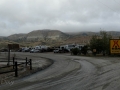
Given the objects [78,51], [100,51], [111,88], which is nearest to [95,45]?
[100,51]

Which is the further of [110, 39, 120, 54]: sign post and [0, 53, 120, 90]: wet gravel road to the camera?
[110, 39, 120, 54]: sign post

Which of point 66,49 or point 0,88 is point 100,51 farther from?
point 0,88

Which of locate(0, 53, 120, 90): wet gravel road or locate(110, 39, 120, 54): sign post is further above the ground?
locate(110, 39, 120, 54): sign post

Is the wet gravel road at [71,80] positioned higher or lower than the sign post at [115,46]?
lower

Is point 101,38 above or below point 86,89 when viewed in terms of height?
above

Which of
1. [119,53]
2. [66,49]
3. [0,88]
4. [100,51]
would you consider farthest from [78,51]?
[0,88]

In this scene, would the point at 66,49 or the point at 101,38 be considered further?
the point at 66,49

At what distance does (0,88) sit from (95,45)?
40.5 m

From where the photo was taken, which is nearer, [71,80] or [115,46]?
[71,80]

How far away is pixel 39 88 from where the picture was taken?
1176 cm

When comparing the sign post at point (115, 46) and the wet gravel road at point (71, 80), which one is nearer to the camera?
the wet gravel road at point (71, 80)

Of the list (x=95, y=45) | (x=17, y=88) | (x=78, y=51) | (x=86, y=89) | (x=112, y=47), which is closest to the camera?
(x=86, y=89)

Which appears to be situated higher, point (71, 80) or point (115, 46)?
point (115, 46)

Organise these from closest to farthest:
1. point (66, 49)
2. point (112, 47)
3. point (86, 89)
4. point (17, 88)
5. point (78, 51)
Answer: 1. point (86, 89)
2. point (17, 88)
3. point (112, 47)
4. point (78, 51)
5. point (66, 49)
